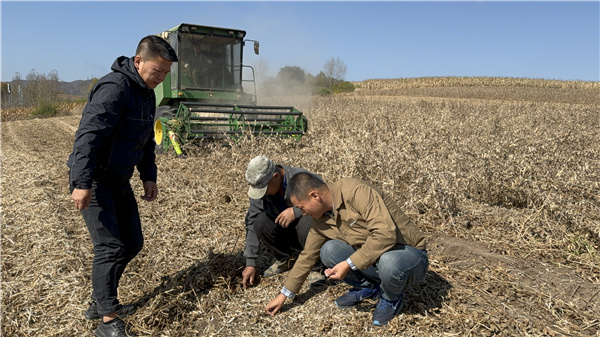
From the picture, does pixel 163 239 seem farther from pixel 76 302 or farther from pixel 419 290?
pixel 419 290

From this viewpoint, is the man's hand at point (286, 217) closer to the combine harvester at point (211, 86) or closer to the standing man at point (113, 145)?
the standing man at point (113, 145)

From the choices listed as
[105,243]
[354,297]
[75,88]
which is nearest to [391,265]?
[354,297]

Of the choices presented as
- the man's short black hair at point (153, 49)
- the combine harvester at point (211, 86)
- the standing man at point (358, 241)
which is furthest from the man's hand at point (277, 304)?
the combine harvester at point (211, 86)

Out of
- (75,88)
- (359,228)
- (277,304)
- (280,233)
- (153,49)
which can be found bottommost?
(277,304)

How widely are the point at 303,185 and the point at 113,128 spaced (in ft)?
3.99

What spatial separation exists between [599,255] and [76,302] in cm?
417

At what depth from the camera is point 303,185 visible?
258 cm

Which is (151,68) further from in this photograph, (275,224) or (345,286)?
(345,286)

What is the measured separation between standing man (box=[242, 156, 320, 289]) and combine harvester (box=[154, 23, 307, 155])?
17.5ft

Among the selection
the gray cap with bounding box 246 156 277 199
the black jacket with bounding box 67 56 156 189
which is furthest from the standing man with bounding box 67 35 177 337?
the gray cap with bounding box 246 156 277 199

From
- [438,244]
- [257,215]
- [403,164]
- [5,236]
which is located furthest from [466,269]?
[5,236]

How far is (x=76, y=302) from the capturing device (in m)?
3.17

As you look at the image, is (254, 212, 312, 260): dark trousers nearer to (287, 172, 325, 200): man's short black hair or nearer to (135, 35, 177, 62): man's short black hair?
(287, 172, 325, 200): man's short black hair

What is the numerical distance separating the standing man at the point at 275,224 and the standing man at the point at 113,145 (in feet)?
2.98
